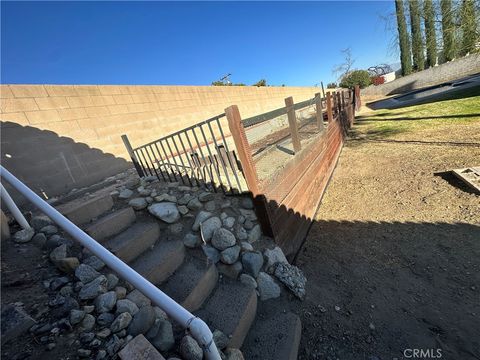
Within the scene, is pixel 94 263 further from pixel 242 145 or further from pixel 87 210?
pixel 242 145

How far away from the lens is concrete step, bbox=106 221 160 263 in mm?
2334

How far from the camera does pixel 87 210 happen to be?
8.98ft

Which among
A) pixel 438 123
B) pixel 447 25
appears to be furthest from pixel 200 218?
pixel 447 25

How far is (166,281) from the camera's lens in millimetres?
2271

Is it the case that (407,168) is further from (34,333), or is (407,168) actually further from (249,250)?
(34,333)

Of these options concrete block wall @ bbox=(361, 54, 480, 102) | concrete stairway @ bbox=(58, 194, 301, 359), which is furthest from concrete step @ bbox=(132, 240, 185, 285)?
concrete block wall @ bbox=(361, 54, 480, 102)

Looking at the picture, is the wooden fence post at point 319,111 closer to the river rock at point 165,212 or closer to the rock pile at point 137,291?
the rock pile at point 137,291

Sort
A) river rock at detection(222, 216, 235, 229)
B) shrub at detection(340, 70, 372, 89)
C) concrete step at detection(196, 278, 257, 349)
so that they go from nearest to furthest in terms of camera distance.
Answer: concrete step at detection(196, 278, 257, 349)
river rock at detection(222, 216, 235, 229)
shrub at detection(340, 70, 372, 89)

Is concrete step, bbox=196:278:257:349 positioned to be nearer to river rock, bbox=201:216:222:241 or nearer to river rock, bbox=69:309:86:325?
river rock, bbox=201:216:222:241

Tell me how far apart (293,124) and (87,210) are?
358cm

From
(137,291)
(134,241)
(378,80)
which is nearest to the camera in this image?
(137,291)

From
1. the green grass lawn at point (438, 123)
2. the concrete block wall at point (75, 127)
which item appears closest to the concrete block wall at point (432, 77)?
the green grass lawn at point (438, 123)

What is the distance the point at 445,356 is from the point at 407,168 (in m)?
4.30

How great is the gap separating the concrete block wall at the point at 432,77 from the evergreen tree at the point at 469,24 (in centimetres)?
1910
